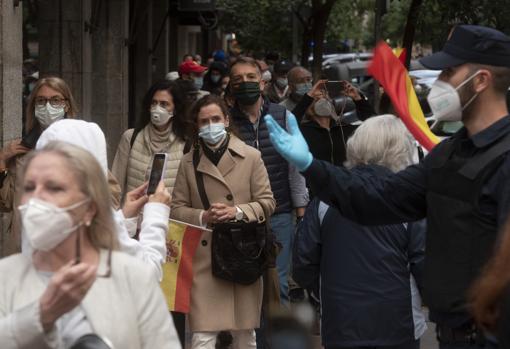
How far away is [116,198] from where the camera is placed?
242 inches

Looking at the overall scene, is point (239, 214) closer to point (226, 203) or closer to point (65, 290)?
point (226, 203)

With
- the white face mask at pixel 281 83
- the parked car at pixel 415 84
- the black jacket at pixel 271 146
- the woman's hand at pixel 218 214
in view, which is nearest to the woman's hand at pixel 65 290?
the woman's hand at pixel 218 214

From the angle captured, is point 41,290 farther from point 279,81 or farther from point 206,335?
point 279,81

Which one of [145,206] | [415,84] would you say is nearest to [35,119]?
[145,206]

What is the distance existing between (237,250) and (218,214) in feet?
0.94

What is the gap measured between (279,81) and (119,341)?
1145 cm

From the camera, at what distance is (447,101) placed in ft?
15.2

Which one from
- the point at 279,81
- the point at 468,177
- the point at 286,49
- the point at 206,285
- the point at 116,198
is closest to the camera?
the point at 468,177

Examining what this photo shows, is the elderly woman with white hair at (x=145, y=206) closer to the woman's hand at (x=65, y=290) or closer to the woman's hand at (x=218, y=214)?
the woman's hand at (x=65, y=290)

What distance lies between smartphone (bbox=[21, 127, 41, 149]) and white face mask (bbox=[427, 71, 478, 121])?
297cm

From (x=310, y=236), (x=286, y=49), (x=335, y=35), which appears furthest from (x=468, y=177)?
(x=335, y=35)

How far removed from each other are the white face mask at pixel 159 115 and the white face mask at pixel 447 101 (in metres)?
3.83

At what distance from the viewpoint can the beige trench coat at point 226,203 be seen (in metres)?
7.68

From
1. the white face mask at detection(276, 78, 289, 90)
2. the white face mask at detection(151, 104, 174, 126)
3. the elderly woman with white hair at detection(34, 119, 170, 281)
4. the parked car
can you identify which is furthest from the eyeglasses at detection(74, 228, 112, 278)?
the white face mask at detection(276, 78, 289, 90)
